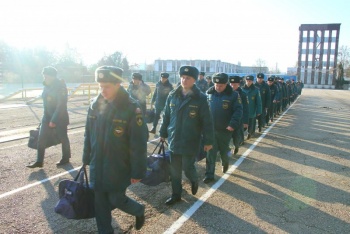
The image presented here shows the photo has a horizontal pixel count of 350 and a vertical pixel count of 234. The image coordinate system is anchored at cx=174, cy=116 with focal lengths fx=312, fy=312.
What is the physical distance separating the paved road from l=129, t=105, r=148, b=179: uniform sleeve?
39.1 inches

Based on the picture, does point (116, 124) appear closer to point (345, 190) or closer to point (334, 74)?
point (345, 190)

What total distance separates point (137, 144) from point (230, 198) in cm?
229

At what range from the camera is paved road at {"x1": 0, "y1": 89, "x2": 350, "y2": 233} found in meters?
3.84

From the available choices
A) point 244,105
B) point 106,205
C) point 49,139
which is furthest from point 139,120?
point 244,105

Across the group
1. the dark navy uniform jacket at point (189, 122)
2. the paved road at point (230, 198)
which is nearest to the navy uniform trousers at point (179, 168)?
the dark navy uniform jacket at point (189, 122)

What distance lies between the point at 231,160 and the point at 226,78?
221 cm

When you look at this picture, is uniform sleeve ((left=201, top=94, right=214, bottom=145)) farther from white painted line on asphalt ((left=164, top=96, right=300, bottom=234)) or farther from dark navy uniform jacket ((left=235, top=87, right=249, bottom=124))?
dark navy uniform jacket ((left=235, top=87, right=249, bottom=124))

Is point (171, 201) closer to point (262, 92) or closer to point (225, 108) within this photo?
point (225, 108)

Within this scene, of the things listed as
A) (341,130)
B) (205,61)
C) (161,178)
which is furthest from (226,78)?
(205,61)

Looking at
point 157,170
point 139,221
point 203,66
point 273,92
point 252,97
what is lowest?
point 139,221

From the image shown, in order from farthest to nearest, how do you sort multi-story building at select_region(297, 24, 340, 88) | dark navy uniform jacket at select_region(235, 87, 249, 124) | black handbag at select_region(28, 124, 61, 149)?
multi-story building at select_region(297, 24, 340, 88)
dark navy uniform jacket at select_region(235, 87, 249, 124)
black handbag at select_region(28, 124, 61, 149)

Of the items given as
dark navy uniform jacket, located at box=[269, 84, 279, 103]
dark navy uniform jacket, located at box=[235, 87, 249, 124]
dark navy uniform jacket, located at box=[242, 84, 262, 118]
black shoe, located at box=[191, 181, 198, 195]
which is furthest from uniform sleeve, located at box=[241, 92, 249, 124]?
dark navy uniform jacket, located at box=[269, 84, 279, 103]

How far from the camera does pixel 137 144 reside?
3074 mm

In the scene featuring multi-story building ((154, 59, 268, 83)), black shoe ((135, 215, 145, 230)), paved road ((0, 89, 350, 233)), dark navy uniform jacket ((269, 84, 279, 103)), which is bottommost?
paved road ((0, 89, 350, 233))
